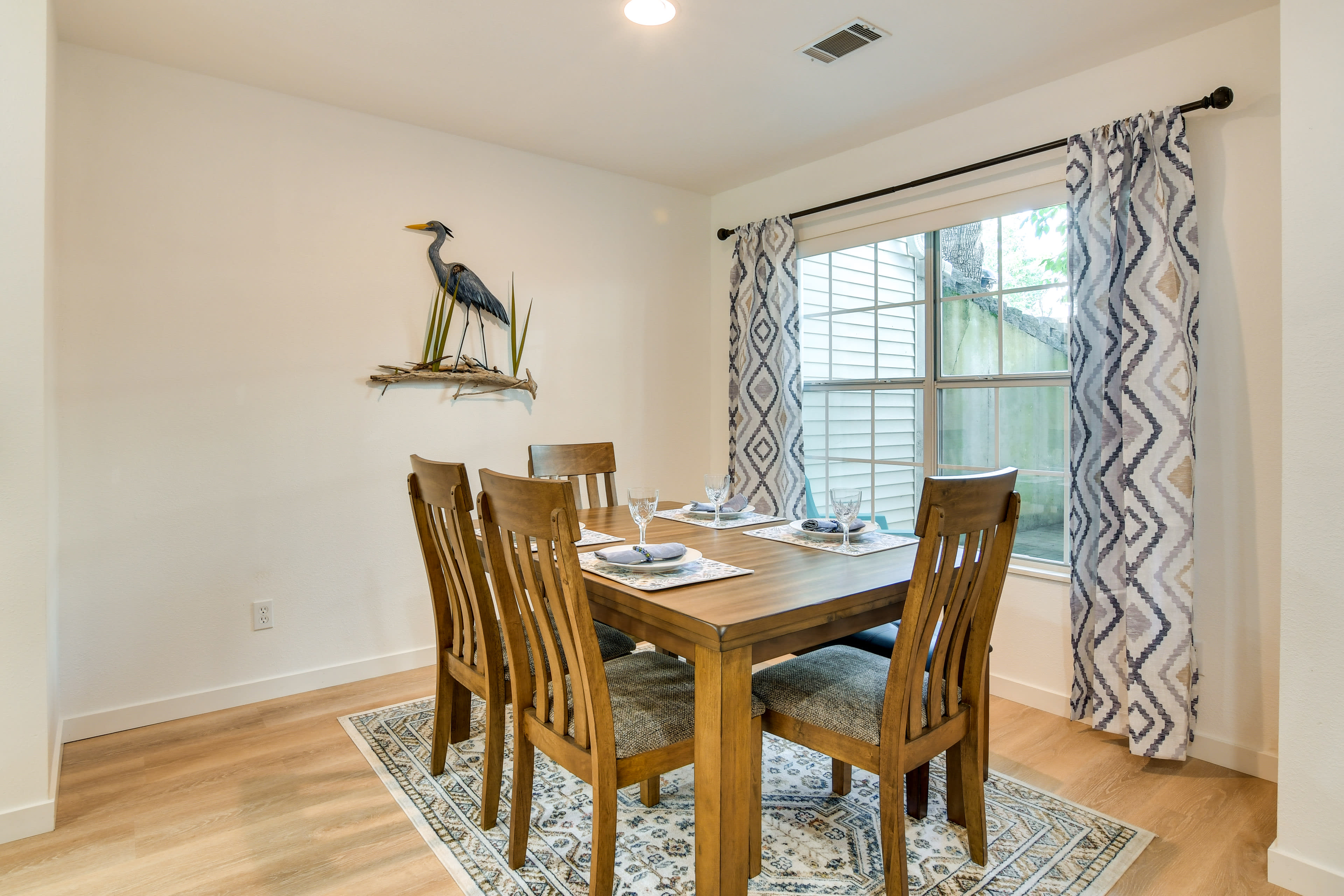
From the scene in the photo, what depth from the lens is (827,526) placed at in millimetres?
2188

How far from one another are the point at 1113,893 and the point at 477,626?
1645 mm

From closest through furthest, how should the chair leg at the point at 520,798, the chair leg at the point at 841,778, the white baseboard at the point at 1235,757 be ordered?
the chair leg at the point at 520,798 → the chair leg at the point at 841,778 → the white baseboard at the point at 1235,757

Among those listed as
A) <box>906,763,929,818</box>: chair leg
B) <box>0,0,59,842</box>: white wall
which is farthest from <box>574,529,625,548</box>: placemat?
<box>0,0,59,842</box>: white wall

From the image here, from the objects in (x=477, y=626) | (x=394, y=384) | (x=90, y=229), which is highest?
(x=90, y=229)

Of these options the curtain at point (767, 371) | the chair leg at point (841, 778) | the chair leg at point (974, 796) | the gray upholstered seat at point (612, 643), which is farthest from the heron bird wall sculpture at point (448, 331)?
the chair leg at point (974, 796)

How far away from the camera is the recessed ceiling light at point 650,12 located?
2.19m

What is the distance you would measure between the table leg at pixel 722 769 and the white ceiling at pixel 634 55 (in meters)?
1.95

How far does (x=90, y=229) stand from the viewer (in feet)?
8.20

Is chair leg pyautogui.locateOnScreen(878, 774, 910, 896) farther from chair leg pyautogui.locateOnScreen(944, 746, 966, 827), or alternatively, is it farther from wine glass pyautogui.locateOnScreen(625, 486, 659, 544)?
wine glass pyautogui.locateOnScreen(625, 486, 659, 544)

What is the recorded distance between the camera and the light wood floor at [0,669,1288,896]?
1.74m

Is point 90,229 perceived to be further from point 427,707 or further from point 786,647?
point 786,647

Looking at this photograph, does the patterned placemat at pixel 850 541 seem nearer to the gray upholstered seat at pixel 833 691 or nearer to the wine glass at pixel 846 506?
the wine glass at pixel 846 506

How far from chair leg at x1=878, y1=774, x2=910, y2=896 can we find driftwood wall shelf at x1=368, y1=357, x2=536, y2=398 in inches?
95.2

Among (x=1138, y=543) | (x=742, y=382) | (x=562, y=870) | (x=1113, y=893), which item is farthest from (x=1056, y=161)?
(x=562, y=870)
